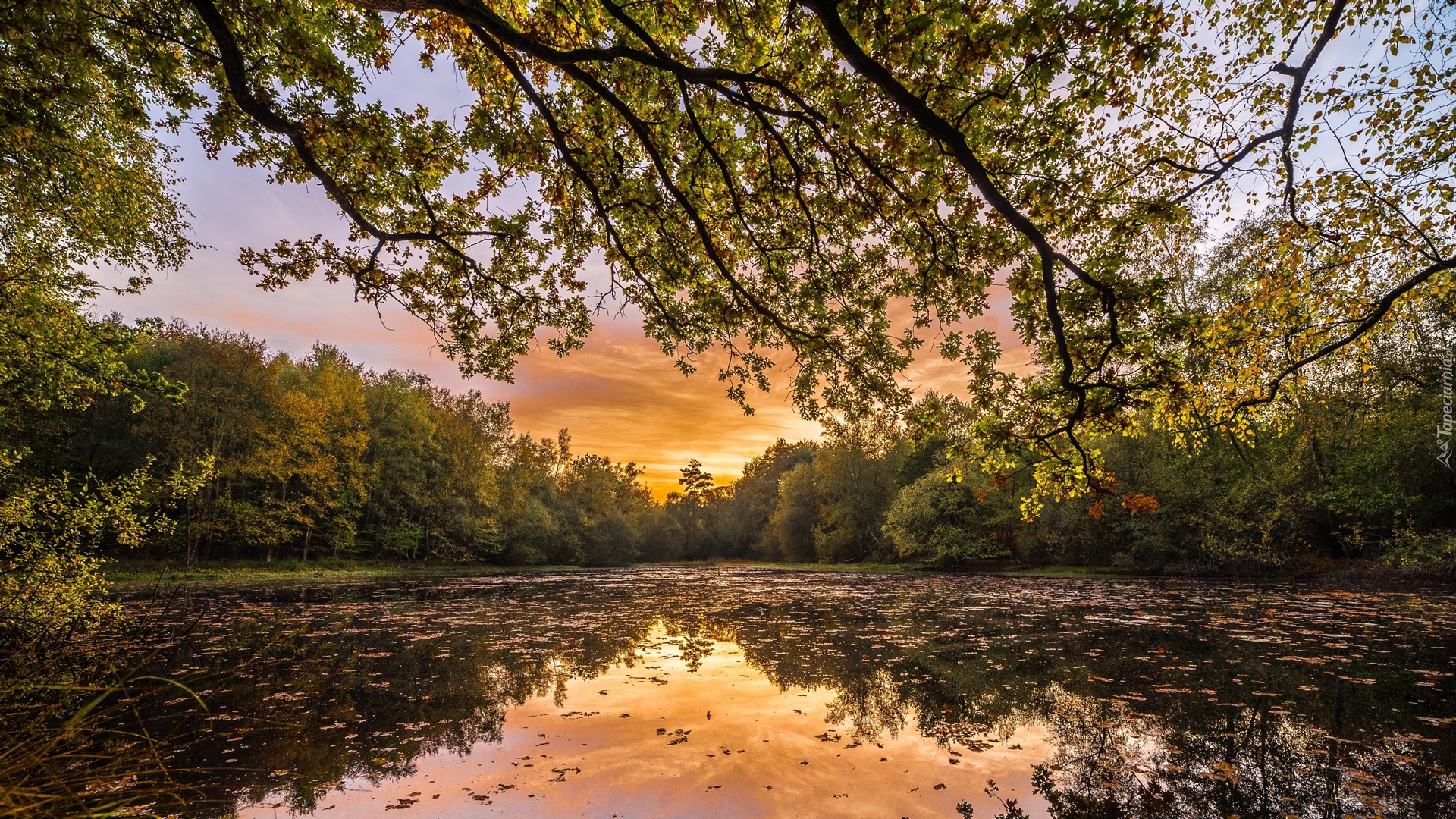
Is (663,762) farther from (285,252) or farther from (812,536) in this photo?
(812,536)

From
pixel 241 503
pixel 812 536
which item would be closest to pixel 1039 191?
pixel 241 503

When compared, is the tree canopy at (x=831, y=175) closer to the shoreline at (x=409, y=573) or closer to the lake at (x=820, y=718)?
the lake at (x=820, y=718)

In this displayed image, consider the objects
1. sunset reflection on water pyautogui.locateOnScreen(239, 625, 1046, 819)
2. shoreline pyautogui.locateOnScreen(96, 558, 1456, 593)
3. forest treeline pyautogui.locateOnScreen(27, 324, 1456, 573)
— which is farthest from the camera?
shoreline pyautogui.locateOnScreen(96, 558, 1456, 593)

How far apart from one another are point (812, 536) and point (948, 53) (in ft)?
178

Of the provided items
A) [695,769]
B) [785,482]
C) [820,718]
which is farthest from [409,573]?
[695,769]

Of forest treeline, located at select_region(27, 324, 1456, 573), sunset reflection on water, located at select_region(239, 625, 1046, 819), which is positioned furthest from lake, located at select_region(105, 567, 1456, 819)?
forest treeline, located at select_region(27, 324, 1456, 573)

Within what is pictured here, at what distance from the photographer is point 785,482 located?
57.1m

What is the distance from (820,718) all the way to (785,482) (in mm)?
51020

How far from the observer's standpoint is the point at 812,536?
5672 centimetres

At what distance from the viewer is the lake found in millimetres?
4633

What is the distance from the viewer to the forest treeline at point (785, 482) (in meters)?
20.5

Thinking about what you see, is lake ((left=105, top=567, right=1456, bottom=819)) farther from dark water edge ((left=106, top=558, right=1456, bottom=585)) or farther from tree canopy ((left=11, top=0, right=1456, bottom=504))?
dark water edge ((left=106, top=558, right=1456, bottom=585))

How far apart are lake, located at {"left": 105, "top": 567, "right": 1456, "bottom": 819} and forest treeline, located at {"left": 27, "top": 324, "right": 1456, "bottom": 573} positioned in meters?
2.84

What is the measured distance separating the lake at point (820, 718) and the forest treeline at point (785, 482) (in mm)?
2839
